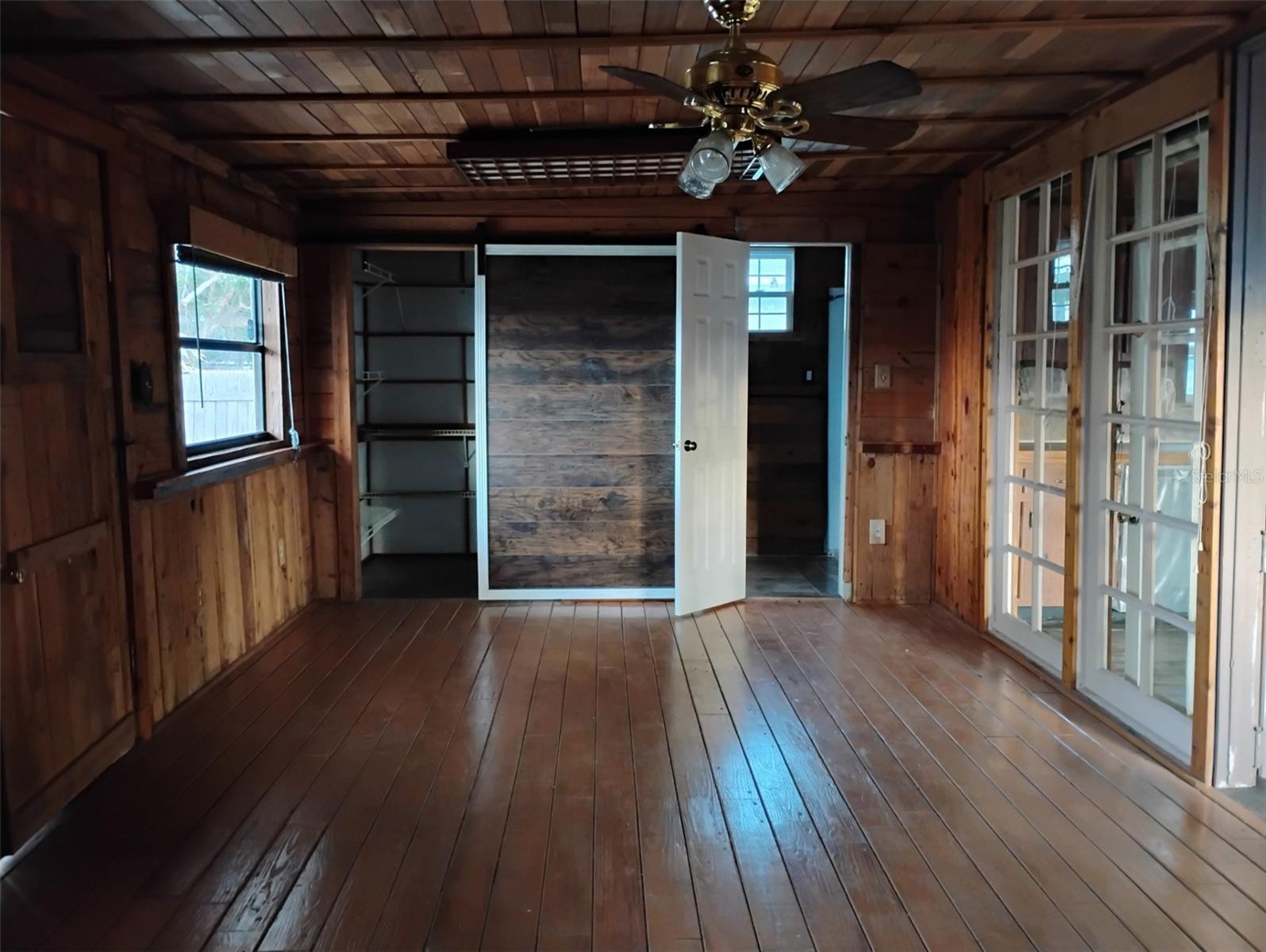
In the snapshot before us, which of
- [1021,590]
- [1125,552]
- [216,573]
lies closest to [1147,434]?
[1125,552]

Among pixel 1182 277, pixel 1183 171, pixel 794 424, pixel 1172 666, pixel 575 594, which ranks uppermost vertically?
pixel 1183 171

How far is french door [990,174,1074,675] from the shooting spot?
391 centimetres

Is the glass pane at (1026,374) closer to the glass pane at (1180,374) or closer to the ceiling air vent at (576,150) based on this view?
the glass pane at (1180,374)

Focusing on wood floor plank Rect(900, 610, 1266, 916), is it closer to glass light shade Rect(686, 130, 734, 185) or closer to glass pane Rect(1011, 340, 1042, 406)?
glass pane Rect(1011, 340, 1042, 406)

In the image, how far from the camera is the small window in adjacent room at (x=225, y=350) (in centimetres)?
393

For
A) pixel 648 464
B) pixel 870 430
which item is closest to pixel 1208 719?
pixel 870 430

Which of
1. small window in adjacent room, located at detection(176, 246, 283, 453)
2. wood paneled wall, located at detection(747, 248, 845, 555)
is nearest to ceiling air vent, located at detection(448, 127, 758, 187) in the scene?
small window in adjacent room, located at detection(176, 246, 283, 453)

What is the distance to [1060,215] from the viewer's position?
389 cm

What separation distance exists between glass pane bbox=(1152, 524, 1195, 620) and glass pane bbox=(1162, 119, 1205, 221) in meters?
Result: 1.07

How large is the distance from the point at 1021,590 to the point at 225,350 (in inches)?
156

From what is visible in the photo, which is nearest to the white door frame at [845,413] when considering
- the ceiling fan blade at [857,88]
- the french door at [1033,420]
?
the french door at [1033,420]

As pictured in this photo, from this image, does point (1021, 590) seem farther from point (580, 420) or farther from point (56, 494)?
point (56, 494)

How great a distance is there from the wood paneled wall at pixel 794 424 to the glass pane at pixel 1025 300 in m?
2.41

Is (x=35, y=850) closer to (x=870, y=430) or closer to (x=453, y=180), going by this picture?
(x=453, y=180)
